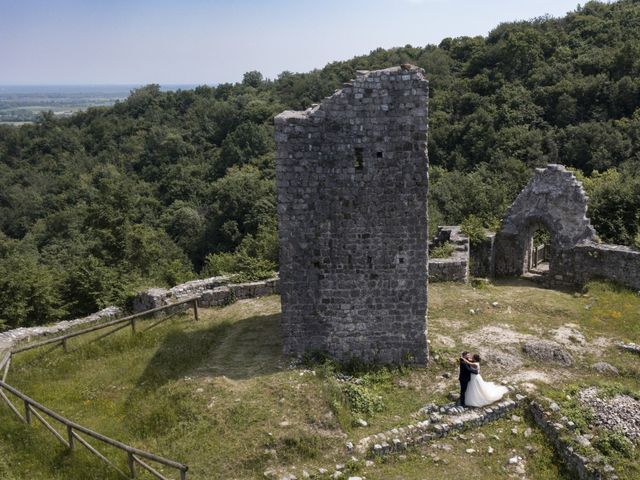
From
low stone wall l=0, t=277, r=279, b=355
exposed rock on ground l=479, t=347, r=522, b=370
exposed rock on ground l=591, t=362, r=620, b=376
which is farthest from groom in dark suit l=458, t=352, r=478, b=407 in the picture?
low stone wall l=0, t=277, r=279, b=355

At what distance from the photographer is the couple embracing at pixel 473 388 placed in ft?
31.8

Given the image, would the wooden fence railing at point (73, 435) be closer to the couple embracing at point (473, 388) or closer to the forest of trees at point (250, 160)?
the couple embracing at point (473, 388)

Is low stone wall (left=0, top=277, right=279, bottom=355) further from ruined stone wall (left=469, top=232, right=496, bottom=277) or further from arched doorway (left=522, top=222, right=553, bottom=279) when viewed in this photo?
arched doorway (left=522, top=222, right=553, bottom=279)

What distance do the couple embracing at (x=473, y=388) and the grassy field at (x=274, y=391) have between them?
0.46 m

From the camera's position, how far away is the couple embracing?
9688 mm

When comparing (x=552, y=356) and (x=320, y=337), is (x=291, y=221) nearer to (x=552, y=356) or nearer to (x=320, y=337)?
(x=320, y=337)

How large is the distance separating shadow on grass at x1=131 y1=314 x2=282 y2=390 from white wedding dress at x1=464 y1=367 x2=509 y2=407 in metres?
3.78

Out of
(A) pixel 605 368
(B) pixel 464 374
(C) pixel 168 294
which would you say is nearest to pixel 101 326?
(C) pixel 168 294

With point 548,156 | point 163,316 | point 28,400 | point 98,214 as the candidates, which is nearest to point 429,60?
point 548,156

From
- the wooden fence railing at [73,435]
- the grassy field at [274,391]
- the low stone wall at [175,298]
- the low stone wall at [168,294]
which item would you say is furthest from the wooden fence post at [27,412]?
the low stone wall at [168,294]

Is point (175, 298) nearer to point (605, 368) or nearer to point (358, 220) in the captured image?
point (358, 220)

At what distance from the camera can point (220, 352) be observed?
11977mm

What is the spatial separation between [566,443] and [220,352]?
707cm

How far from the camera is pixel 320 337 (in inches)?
436
